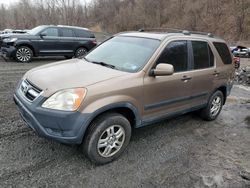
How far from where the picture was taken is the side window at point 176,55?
428 cm

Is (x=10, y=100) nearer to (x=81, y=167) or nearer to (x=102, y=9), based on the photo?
(x=81, y=167)

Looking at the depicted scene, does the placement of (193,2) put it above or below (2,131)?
above

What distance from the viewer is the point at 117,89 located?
140 inches

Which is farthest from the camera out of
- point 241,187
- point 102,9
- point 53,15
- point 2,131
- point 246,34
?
point 102,9

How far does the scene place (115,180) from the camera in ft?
11.1

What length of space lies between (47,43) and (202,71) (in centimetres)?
906

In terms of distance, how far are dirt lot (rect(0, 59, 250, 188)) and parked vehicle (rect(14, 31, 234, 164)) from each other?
321 mm

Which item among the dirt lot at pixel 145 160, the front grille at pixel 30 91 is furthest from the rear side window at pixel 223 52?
the front grille at pixel 30 91

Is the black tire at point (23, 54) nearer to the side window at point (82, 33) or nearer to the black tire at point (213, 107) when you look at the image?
the side window at point (82, 33)

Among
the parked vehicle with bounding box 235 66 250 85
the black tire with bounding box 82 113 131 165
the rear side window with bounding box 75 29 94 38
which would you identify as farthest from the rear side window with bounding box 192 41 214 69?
the rear side window with bounding box 75 29 94 38

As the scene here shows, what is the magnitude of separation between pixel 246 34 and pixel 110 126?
24500 mm

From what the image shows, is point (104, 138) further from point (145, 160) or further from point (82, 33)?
point (82, 33)

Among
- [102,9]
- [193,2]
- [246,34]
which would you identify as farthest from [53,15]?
[246,34]

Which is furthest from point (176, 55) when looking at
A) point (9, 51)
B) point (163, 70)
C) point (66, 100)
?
point (9, 51)
